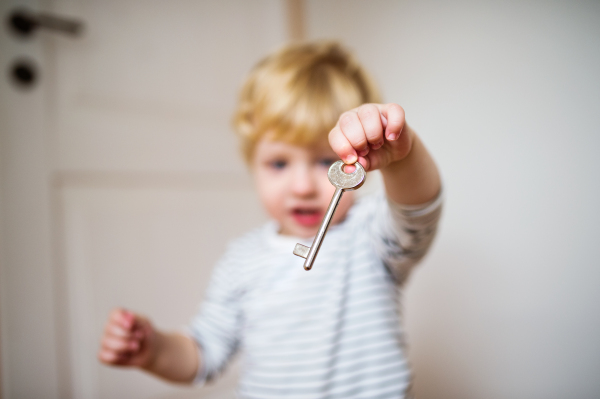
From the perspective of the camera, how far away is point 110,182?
0.79 meters

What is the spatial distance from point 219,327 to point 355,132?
16.3 inches

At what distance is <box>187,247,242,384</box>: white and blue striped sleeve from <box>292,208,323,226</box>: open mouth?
126mm

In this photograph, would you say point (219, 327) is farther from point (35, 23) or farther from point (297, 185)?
point (35, 23)

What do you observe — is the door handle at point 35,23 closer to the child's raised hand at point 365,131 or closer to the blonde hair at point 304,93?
the blonde hair at point 304,93

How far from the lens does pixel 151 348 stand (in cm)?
48

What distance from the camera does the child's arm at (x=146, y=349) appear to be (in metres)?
0.45

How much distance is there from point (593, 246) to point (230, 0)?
37.5 inches

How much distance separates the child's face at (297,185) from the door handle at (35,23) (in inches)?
18.7

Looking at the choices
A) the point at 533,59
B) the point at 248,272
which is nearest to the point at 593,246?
the point at 533,59

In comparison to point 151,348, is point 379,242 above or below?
above

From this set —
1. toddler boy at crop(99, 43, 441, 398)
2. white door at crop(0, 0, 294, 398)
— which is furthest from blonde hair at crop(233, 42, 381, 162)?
white door at crop(0, 0, 294, 398)

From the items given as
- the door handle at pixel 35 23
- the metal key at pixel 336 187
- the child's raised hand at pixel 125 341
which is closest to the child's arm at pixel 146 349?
the child's raised hand at pixel 125 341

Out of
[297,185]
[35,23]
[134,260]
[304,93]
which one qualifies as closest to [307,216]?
[297,185]

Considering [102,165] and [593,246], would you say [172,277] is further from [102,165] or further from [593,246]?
[593,246]
